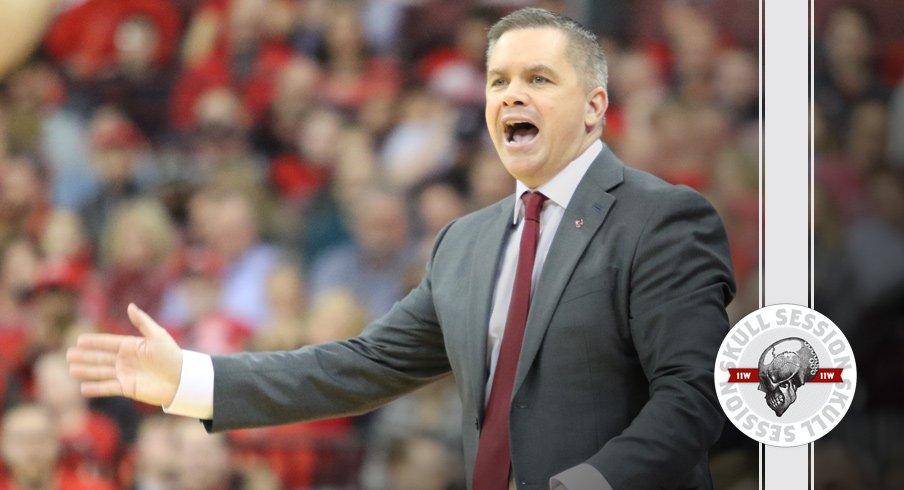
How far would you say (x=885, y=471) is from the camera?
300 centimetres

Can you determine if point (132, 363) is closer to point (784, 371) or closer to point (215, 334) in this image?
point (784, 371)

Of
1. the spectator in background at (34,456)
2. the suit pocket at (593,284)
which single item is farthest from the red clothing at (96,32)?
the suit pocket at (593,284)

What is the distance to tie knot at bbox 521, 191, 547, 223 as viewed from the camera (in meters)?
2.09

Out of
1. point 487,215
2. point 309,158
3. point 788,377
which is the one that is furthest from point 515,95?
point 309,158


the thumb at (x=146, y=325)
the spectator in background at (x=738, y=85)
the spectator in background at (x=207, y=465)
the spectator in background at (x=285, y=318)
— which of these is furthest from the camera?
the spectator in background at (x=285, y=318)

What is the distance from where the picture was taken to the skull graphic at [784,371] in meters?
2.46

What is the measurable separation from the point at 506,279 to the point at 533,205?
0.46 feet

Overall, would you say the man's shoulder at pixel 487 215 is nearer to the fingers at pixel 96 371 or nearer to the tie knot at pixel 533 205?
the tie knot at pixel 533 205

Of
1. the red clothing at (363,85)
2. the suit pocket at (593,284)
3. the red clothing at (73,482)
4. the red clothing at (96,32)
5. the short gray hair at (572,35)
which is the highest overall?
the red clothing at (96,32)

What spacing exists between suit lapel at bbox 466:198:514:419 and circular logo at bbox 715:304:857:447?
1.82 ft

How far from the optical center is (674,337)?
1.88 meters

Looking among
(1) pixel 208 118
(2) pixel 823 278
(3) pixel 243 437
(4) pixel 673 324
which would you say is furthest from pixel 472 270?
(1) pixel 208 118

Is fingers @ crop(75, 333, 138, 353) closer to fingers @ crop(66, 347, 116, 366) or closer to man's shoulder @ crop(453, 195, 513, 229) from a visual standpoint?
fingers @ crop(66, 347, 116, 366)

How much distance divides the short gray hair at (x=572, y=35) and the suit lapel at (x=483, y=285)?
28 centimetres
